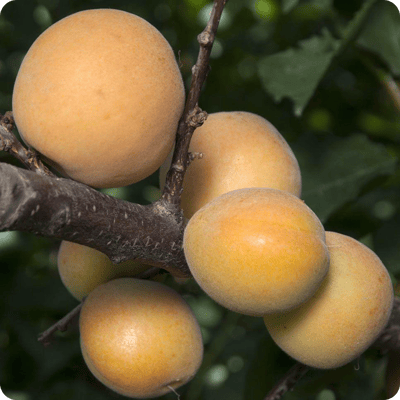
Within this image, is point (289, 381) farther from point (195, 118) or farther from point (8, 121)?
point (8, 121)

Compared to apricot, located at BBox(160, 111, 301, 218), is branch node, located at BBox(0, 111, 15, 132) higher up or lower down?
higher up

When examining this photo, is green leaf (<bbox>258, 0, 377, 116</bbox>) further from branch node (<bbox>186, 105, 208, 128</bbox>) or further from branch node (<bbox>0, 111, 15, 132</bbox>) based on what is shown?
branch node (<bbox>0, 111, 15, 132</bbox>)

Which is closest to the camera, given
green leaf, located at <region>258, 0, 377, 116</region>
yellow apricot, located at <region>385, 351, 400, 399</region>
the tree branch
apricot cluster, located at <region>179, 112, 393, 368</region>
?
the tree branch

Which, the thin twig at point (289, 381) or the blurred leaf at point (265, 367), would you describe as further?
the blurred leaf at point (265, 367)

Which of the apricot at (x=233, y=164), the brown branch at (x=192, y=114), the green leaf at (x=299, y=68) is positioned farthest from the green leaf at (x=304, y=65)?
the brown branch at (x=192, y=114)

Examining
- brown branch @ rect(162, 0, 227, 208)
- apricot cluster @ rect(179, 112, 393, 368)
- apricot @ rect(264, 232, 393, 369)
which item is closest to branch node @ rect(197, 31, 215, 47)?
brown branch @ rect(162, 0, 227, 208)

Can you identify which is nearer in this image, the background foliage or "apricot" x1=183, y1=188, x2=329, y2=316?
"apricot" x1=183, y1=188, x2=329, y2=316

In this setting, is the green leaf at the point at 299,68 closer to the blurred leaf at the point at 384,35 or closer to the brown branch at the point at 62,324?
the blurred leaf at the point at 384,35
